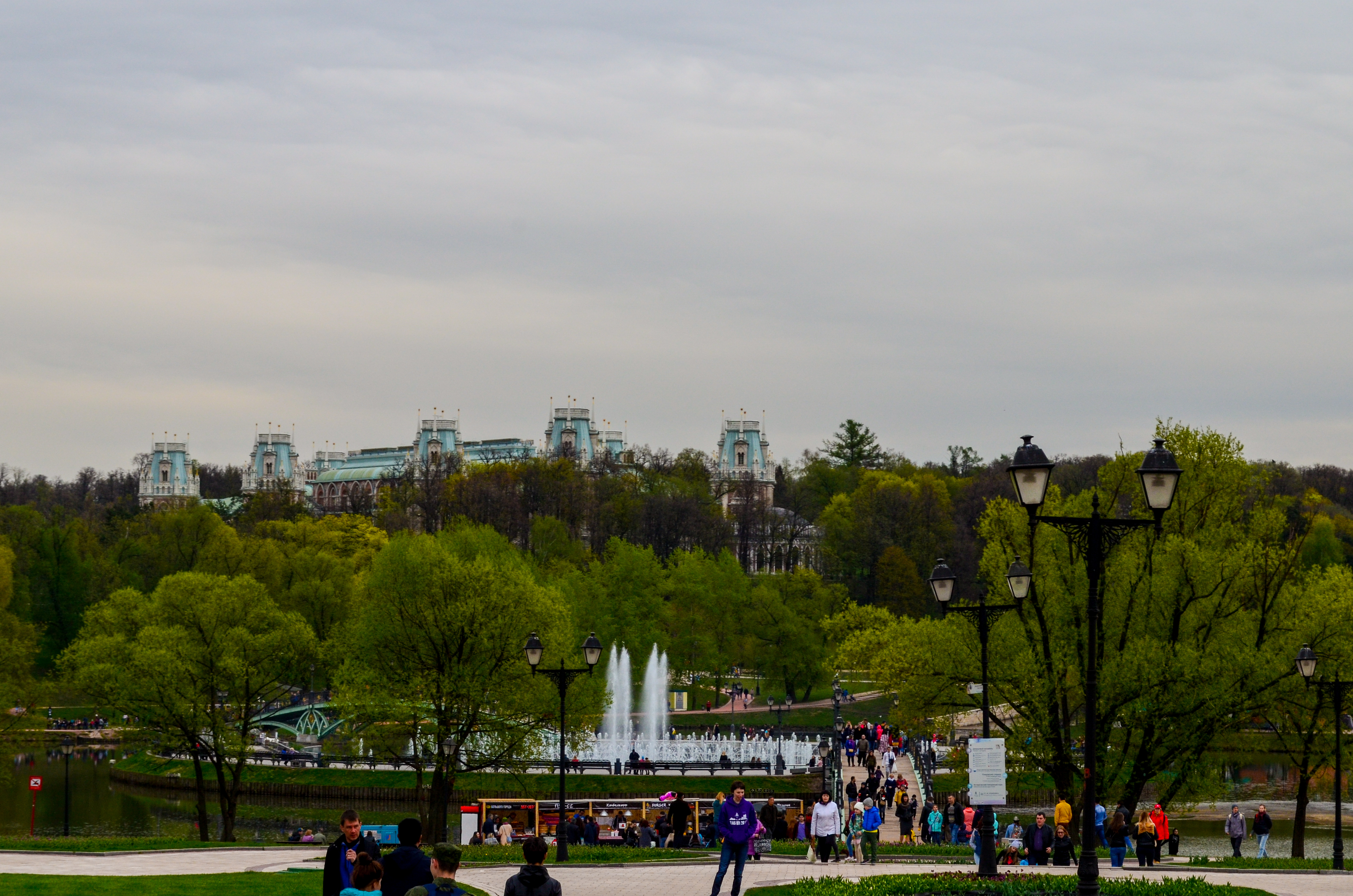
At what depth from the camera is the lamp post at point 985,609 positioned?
21719 millimetres

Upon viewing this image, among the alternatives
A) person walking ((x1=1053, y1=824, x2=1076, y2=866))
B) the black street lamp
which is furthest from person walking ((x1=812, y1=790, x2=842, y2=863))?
the black street lamp

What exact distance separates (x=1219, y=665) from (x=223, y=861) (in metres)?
20.4

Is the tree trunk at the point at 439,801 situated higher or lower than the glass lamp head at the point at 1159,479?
lower

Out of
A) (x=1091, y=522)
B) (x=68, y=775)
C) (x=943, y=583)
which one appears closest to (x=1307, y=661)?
(x=943, y=583)

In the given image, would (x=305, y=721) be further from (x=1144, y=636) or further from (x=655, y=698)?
(x=1144, y=636)

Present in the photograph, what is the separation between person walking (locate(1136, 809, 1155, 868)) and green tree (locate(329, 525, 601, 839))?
2046 centimetres

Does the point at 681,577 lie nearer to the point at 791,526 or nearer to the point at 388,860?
the point at 791,526

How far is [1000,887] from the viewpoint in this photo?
18016mm

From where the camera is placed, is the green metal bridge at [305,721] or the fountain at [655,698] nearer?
the green metal bridge at [305,721]

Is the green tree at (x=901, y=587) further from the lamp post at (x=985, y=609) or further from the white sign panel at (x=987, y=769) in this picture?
the white sign panel at (x=987, y=769)

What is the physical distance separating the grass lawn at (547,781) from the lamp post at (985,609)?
19547 millimetres

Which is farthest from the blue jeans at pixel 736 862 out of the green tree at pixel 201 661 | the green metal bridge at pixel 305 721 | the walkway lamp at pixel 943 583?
the green metal bridge at pixel 305 721

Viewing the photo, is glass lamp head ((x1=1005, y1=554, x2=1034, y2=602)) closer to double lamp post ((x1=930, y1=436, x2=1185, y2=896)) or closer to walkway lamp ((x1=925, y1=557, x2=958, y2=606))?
walkway lamp ((x1=925, y1=557, x2=958, y2=606))

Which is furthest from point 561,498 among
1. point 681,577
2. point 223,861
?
point 223,861
